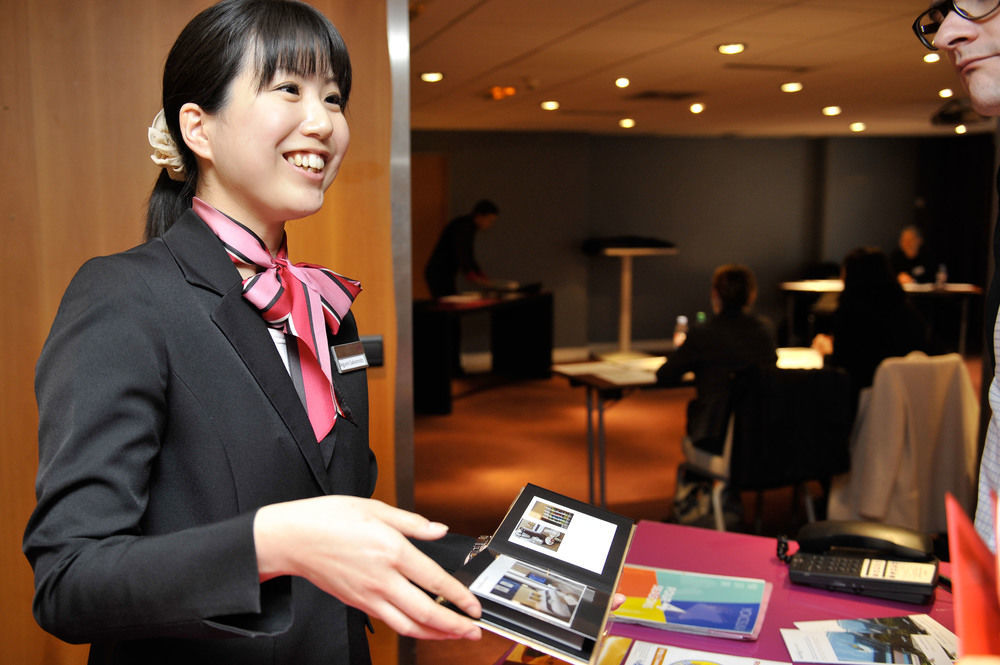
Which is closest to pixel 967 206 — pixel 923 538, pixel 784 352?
pixel 784 352

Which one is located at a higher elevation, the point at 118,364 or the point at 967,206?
the point at 967,206

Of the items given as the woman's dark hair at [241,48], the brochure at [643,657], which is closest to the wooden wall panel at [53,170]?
the woman's dark hair at [241,48]

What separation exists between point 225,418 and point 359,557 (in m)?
0.33

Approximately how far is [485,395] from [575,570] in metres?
7.27

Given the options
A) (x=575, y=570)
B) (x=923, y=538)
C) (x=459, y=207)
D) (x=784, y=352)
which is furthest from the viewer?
(x=459, y=207)

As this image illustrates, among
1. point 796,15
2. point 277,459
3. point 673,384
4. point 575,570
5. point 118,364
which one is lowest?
point 673,384

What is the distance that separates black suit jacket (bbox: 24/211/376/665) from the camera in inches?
26.3

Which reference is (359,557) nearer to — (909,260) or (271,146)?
(271,146)

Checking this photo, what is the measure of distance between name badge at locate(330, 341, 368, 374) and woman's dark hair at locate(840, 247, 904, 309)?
371cm

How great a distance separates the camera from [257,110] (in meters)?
0.93

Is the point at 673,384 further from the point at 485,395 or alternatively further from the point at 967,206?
the point at 967,206

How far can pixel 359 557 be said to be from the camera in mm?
630

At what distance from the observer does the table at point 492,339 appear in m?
7.19

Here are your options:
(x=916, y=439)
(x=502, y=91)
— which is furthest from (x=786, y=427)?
(x=502, y=91)
